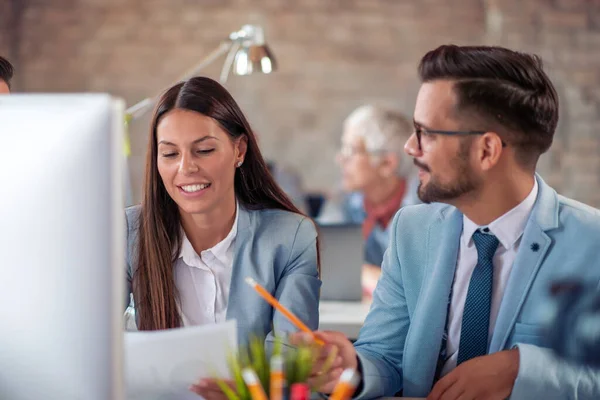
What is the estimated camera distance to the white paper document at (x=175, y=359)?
141 cm

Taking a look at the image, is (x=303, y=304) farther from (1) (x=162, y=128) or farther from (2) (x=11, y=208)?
(2) (x=11, y=208)

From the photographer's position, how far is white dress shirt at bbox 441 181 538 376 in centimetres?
177

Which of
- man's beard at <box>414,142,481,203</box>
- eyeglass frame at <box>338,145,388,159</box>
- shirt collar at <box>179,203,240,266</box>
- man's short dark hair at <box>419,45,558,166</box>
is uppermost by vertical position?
man's short dark hair at <box>419,45,558,166</box>

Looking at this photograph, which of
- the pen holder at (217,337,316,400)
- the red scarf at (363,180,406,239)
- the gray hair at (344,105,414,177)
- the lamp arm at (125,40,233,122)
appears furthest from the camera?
the gray hair at (344,105,414,177)

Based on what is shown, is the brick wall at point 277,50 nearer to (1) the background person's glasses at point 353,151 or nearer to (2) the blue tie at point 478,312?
(1) the background person's glasses at point 353,151

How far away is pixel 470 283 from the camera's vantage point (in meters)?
1.77

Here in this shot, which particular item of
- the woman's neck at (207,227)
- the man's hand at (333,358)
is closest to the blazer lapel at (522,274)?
the man's hand at (333,358)

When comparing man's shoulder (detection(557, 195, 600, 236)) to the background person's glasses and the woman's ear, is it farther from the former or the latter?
the background person's glasses

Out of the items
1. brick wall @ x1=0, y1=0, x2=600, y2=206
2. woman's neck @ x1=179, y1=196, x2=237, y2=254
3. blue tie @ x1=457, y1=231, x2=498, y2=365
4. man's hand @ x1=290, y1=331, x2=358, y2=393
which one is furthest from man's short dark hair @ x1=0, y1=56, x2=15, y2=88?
brick wall @ x1=0, y1=0, x2=600, y2=206

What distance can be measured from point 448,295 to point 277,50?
496 centimetres

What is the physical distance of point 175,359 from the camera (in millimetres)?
1419

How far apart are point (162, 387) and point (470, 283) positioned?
672mm

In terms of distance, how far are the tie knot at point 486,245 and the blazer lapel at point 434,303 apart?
0.05 meters

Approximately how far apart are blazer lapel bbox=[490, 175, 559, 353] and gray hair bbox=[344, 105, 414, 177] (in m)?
2.80
